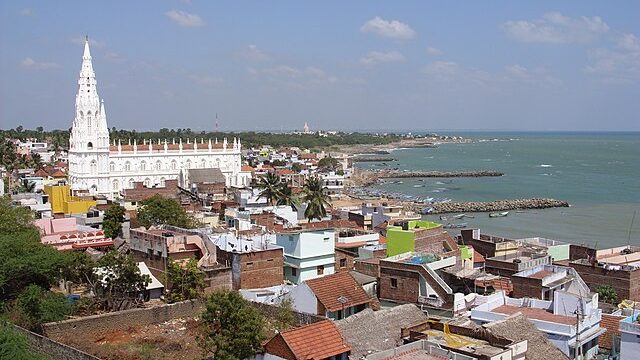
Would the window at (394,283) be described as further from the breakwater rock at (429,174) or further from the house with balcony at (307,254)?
the breakwater rock at (429,174)

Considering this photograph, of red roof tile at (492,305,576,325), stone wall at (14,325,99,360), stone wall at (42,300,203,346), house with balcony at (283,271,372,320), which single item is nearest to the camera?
stone wall at (14,325,99,360)

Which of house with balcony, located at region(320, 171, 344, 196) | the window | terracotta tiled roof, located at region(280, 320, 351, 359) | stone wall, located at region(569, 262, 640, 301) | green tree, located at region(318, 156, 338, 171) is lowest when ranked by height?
house with balcony, located at region(320, 171, 344, 196)

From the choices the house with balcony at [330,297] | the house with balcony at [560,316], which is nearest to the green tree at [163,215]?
the house with balcony at [330,297]

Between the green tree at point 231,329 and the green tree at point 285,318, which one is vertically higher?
the green tree at point 231,329

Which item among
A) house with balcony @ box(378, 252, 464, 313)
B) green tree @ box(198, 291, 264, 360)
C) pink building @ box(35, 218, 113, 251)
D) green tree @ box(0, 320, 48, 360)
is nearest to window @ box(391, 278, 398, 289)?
house with balcony @ box(378, 252, 464, 313)

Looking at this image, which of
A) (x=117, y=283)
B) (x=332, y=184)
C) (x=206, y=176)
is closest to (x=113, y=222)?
(x=117, y=283)

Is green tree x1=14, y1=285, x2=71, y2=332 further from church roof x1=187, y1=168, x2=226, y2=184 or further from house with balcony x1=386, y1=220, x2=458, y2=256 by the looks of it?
church roof x1=187, y1=168, x2=226, y2=184

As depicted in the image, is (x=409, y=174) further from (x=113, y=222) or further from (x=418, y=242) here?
(x=418, y=242)

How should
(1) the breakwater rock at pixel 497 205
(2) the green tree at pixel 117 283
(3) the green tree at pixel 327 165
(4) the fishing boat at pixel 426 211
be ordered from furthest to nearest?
(3) the green tree at pixel 327 165 < (1) the breakwater rock at pixel 497 205 < (4) the fishing boat at pixel 426 211 < (2) the green tree at pixel 117 283
